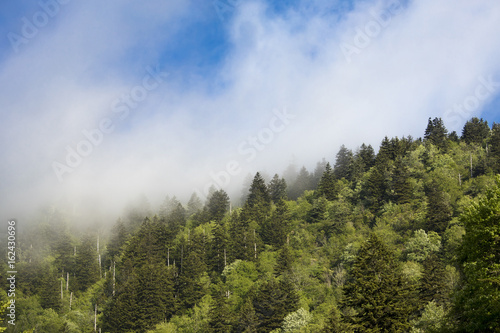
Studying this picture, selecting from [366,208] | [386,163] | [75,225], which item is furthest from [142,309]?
[75,225]

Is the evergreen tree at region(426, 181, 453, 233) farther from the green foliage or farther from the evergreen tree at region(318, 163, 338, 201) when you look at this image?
the evergreen tree at region(318, 163, 338, 201)

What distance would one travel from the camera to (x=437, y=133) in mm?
113812

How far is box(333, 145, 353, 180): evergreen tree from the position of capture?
396ft

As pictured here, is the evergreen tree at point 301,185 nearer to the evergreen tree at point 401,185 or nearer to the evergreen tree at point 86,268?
the evergreen tree at point 401,185

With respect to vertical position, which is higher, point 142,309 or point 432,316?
point 142,309

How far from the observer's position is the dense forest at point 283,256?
57344 mm

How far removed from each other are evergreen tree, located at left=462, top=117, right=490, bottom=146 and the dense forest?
0.29 meters

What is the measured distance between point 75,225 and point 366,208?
348ft

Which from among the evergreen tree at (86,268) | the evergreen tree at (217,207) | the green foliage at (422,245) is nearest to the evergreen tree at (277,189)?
the evergreen tree at (217,207)

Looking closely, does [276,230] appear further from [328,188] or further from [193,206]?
[193,206]

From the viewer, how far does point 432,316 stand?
39.5 meters

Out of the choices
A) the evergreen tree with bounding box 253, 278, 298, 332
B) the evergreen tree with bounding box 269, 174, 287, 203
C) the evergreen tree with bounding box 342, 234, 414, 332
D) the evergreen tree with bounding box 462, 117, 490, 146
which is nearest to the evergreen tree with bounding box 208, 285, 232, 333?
the evergreen tree with bounding box 253, 278, 298, 332

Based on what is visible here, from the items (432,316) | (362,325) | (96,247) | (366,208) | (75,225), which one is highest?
(75,225)

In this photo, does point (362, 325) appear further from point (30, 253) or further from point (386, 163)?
point (30, 253)
